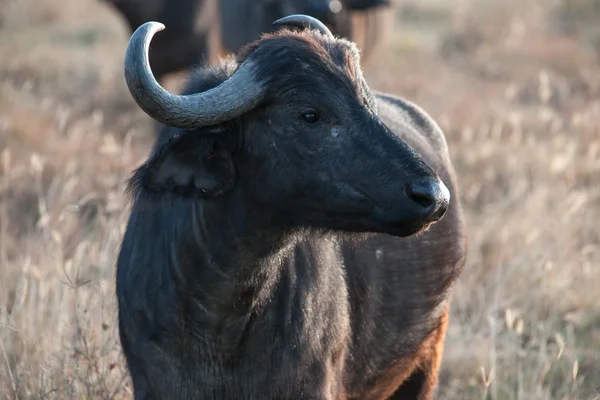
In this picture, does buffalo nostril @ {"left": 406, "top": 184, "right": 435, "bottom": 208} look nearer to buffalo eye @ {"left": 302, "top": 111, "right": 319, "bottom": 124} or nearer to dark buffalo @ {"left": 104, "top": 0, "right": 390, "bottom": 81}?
buffalo eye @ {"left": 302, "top": 111, "right": 319, "bottom": 124}

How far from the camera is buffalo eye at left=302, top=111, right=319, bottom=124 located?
3.47m

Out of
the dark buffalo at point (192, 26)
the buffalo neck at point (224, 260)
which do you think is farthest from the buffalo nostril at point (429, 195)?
the dark buffalo at point (192, 26)

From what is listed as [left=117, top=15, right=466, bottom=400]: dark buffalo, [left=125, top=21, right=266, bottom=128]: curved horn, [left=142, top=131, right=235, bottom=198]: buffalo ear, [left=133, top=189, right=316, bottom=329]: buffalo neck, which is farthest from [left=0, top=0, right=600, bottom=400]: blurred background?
[left=125, top=21, right=266, bottom=128]: curved horn

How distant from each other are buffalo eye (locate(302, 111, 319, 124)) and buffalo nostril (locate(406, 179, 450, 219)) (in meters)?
0.42

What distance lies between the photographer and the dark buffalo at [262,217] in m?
3.40

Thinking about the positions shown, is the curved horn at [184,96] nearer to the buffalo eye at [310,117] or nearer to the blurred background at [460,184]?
the buffalo eye at [310,117]

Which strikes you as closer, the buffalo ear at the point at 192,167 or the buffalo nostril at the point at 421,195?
the buffalo nostril at the point at 421,195

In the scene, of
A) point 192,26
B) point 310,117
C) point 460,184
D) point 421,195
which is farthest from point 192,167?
point 192,26

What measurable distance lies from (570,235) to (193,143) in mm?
4441

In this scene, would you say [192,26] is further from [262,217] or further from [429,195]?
[429,195]

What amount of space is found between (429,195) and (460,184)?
5.61 metres

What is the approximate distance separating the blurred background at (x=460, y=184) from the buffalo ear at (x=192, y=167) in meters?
1.11

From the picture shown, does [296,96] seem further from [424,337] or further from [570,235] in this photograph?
[570,235]

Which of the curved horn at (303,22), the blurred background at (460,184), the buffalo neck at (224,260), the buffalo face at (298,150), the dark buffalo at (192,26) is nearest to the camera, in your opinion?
the buffalo face at (298,150)
